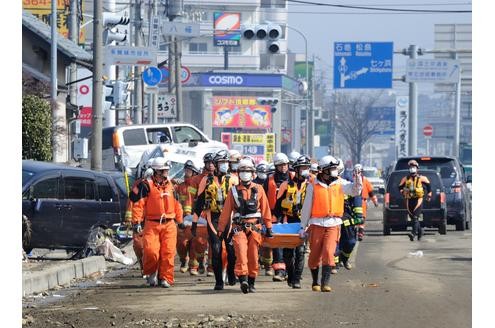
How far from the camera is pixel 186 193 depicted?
72.8 ft

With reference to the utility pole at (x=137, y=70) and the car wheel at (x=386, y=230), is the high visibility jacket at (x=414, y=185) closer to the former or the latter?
the car wheel at (x=386, y=230)

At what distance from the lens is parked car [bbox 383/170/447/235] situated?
32594mm

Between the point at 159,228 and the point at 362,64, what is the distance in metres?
43.4

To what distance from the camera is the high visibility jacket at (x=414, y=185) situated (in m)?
30.2

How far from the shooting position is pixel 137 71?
4606 cm

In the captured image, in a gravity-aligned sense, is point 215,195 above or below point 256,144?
below

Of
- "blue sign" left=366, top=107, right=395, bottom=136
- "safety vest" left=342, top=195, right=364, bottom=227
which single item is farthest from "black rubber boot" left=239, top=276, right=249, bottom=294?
"blue sign" left=366, top=107, right=395, bottom=136

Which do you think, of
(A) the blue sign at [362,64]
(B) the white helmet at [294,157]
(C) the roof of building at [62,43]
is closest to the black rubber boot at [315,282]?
(B) the white helmet at [294,157]

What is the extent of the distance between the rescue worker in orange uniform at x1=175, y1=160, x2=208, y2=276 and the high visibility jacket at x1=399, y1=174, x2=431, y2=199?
867 centimetres

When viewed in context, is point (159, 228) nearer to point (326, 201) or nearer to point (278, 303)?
point (326, 201)

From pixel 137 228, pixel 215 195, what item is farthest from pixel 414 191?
pixel 137 228
